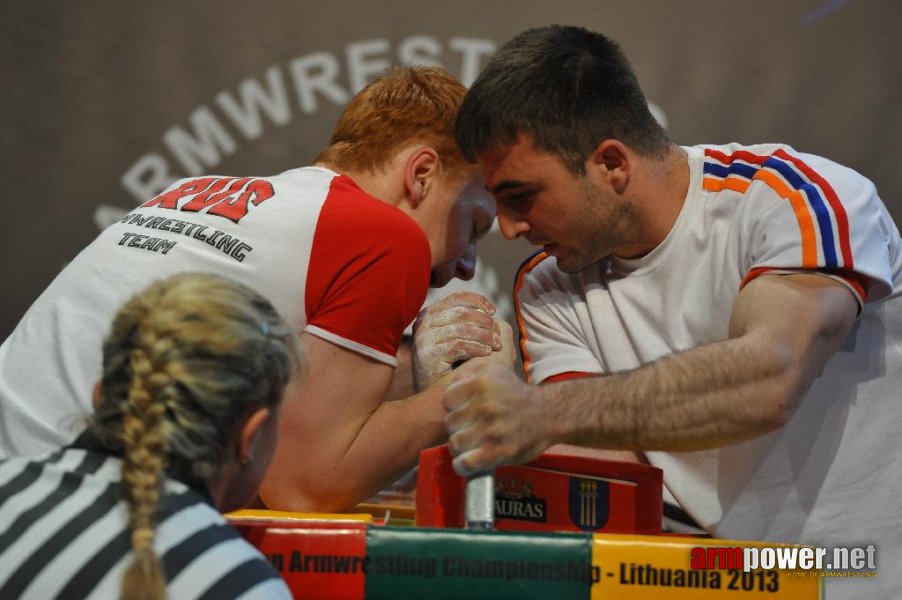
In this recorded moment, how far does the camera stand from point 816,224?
135 cm

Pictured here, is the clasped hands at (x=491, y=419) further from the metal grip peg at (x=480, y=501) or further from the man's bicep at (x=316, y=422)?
the man's bicep at (x=316, y=422)

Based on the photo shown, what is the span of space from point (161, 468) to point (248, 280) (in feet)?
1.78

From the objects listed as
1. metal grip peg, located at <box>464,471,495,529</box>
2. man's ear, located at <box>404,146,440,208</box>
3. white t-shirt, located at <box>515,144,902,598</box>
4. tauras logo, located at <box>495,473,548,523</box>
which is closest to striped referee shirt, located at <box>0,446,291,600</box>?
metal grip peg, located at <box>464,471,495,529</box>

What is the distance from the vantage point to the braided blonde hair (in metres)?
0.95

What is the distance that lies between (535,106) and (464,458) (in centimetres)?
64

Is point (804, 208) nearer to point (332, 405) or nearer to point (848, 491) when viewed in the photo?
point (848, 491)

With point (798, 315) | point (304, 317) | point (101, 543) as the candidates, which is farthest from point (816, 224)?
point (101, 543)

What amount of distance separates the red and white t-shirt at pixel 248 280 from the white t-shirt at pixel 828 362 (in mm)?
362

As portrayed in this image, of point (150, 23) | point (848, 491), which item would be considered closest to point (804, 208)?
point (848, 491)

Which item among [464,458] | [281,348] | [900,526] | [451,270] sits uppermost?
[281,348]

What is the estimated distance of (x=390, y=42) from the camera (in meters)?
2.34

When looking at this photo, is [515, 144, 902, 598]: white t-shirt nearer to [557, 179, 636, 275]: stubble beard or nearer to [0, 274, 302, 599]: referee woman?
[557, 179, 636, 275]: stubble beard

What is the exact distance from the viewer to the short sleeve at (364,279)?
1.45 m
